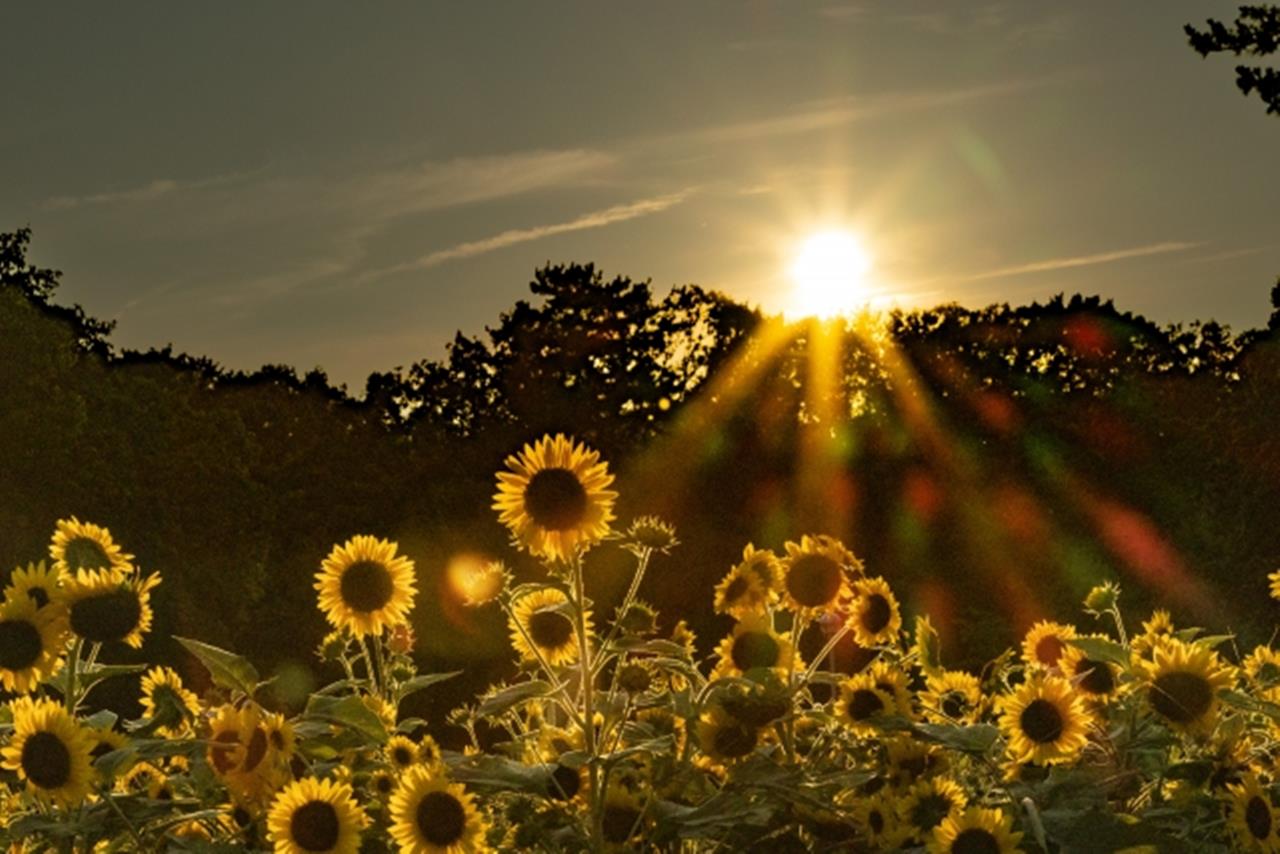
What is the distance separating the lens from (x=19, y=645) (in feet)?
12.0

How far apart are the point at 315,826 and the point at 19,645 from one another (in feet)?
3.11

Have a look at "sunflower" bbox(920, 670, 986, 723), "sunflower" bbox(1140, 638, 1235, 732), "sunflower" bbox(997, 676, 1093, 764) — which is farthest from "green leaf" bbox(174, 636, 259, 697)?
"sunflower" bbox(1140, 638, 1235, 732)

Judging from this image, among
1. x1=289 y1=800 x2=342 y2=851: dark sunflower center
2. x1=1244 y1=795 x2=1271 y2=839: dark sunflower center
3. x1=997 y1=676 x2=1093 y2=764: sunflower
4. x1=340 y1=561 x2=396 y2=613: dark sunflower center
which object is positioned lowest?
A: x1=289 y1=800 x2=342 y2=851: dark sunflower center

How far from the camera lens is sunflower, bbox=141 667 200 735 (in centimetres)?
388

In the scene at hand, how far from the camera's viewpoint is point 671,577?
59.7ft

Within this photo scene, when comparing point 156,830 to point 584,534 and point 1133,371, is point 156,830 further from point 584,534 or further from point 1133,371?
point 1133,371

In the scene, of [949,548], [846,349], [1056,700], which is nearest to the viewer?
[1056,700]

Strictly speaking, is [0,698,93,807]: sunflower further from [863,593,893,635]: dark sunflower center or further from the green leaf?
[863,593,893,635]: dark sunflower center

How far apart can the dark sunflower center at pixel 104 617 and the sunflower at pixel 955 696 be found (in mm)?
2049

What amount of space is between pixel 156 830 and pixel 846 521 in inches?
771

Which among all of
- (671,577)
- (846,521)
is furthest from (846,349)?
(671,577)

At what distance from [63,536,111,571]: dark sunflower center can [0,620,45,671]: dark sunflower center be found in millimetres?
360

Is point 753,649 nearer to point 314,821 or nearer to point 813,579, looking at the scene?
point 813,579

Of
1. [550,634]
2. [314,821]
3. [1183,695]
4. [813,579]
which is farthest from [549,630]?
[1183,695]
